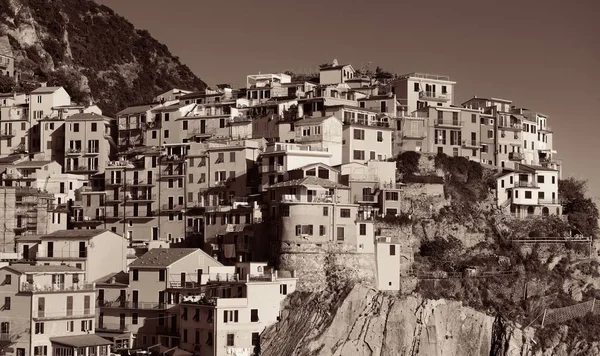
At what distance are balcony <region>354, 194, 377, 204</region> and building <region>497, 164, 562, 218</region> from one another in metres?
13.7

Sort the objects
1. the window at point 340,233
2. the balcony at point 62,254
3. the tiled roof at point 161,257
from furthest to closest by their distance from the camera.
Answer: the balcony at point 62,254 → the tiled roof at point 161,257 → the window at point 340,233

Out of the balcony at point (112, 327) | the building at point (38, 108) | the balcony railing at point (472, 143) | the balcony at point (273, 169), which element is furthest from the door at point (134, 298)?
the balcony railing at point (472, 143)

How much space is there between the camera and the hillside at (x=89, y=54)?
129m

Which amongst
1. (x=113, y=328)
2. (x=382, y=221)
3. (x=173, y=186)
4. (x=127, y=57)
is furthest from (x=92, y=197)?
(x=127, y=57)

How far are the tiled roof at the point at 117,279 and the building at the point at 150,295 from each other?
60 centimetres

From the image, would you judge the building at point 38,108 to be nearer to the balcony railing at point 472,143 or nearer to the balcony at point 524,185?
the balcony railing at point 472,143

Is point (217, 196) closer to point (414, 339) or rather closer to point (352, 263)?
point (352, 263)

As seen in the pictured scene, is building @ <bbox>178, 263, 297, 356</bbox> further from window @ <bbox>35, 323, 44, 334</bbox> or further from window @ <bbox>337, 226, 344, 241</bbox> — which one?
window @ <bbox>35, 323, 44, 334</bbox>

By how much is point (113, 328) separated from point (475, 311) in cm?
2455

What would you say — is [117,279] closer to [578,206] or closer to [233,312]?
[233,312]

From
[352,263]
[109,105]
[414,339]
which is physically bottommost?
[414,339]

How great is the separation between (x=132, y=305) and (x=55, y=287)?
236 inches

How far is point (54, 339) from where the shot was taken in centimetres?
7150

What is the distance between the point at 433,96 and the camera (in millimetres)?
97688
